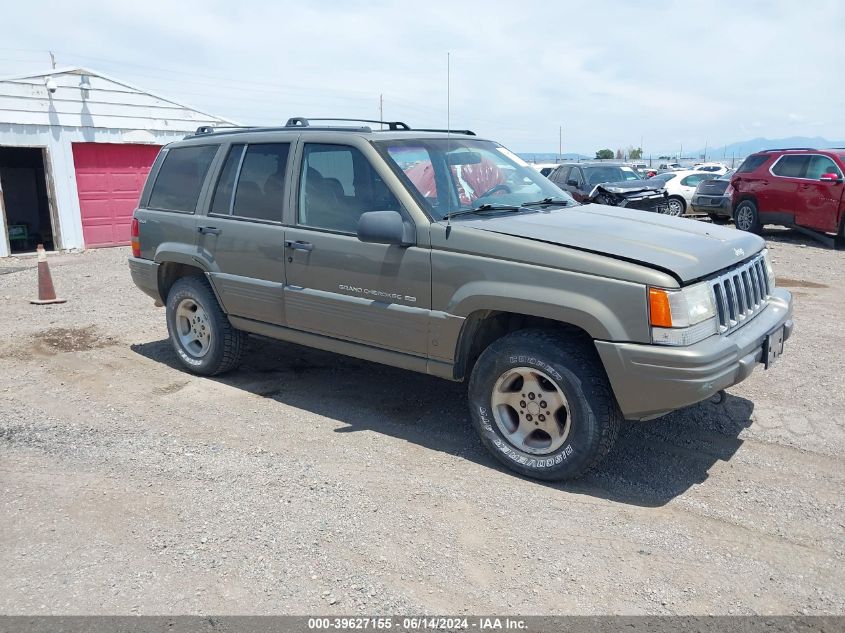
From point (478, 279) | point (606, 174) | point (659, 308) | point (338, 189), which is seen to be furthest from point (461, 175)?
point (606, 174)

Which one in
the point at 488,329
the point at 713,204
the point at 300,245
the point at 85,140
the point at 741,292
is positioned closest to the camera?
the point at 741,292

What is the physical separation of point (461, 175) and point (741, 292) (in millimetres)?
1906

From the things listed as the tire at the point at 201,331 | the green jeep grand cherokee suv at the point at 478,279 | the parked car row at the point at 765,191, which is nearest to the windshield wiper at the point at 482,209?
the green jeep grand cherokee suv at the point at 478,279

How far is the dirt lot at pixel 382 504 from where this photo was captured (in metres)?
3.12

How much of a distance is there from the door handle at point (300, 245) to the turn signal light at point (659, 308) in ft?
7.68

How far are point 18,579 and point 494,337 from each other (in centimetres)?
280

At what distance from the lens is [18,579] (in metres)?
3.23

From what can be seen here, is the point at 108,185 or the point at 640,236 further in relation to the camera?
the point at 108,185

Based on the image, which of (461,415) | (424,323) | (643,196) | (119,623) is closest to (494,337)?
(424,323)

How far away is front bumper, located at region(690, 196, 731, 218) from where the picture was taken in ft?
52.6

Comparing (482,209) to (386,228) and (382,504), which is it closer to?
(386,228)

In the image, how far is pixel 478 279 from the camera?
414cm

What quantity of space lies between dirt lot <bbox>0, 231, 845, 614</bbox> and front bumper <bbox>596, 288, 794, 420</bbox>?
0.60 m

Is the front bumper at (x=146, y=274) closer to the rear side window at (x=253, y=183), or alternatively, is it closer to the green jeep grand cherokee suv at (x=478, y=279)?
the green jeep grand cherokee suv at (x=478, y=279)
